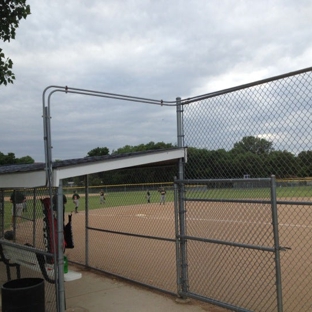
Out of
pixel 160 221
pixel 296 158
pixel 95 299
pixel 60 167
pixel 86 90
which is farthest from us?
pixel 160 221

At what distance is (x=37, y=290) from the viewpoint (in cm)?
500

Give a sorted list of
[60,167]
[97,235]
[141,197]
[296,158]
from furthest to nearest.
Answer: [97,235], [141,197], [60,167], [296,158]

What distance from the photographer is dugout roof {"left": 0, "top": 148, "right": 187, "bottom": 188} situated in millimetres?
5005

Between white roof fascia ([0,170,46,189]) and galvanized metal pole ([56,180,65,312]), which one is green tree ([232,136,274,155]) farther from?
white roof fascia ([0,170,46,189])

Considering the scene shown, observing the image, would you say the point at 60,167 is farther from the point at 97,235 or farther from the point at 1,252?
the point at 97,235

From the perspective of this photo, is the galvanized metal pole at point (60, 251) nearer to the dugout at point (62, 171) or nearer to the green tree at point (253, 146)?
the dugout at point (62, 171)

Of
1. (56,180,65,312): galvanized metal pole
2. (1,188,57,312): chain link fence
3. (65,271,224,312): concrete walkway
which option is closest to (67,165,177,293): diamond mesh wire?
(65,271,224,312): concrete walkway

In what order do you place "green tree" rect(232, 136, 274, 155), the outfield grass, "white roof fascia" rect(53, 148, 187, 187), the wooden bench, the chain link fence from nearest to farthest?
"green tree" rect(232, 136, 274, 155), the outfield grass, "white roof fascia" rect(53, 148, 187, 187), the wooden bench, the chain link fence

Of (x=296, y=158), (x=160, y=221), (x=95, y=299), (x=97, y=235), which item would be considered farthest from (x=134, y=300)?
(x=160, y=221)

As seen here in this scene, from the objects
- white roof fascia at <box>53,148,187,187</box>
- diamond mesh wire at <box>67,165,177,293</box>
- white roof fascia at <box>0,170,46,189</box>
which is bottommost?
diamond mesh wire at <box>67,165,177,293</box>

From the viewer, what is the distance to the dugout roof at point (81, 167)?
5005 mm

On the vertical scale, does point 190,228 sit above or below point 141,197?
below

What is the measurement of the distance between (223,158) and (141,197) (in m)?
2.31

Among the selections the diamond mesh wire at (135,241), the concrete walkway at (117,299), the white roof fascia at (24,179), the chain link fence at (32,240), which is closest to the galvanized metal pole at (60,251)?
the chain link fence at (32,240)
